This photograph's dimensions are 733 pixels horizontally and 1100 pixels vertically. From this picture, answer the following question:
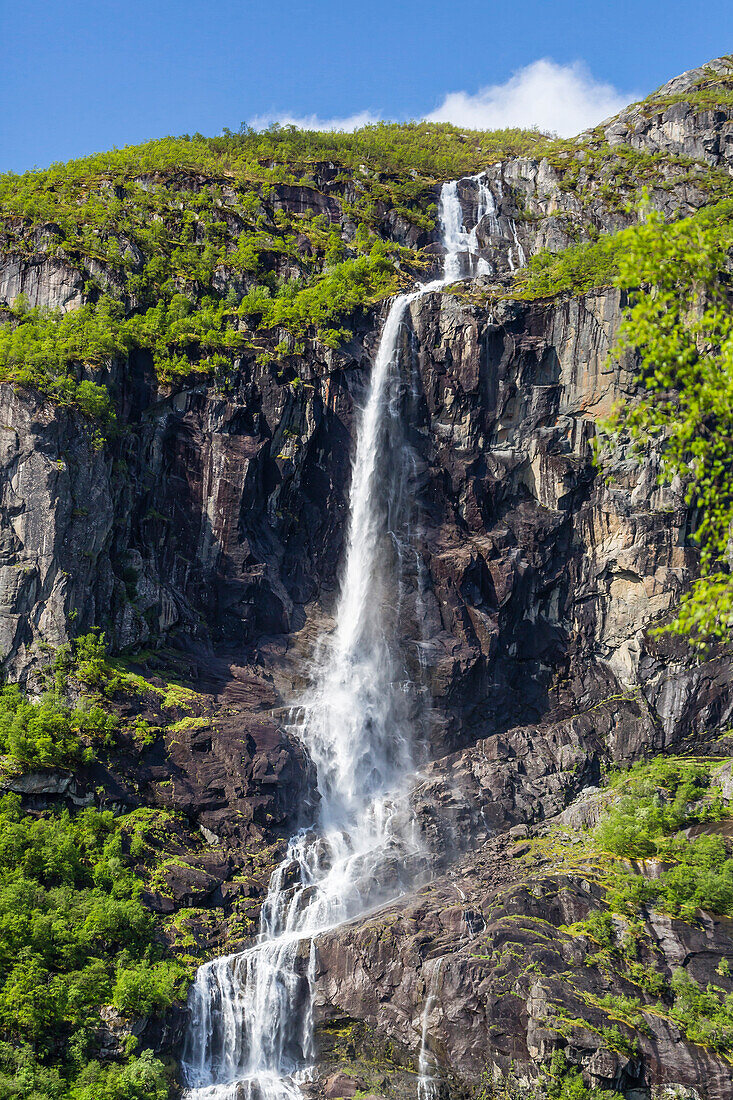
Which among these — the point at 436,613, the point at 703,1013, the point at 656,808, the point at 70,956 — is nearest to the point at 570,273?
the point at 436,613

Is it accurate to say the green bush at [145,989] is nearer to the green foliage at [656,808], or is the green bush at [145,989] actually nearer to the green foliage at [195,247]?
the green foliage at [656,808]

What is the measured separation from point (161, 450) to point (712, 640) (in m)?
33.4

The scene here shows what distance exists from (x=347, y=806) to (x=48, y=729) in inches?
597

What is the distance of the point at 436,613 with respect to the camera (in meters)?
48.2

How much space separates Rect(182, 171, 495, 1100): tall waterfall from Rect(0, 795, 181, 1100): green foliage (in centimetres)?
305

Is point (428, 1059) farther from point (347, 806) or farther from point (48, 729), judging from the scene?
point (48, 729)

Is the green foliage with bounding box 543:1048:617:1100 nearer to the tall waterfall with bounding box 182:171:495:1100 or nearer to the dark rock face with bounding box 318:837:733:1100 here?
the dark rock face with bounding box 318:837:733:1100

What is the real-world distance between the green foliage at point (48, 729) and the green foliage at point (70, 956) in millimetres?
1906

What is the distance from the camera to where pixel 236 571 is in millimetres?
46781

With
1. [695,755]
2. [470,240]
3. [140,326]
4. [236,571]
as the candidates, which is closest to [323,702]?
[236,571]

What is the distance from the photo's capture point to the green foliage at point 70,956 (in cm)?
2591

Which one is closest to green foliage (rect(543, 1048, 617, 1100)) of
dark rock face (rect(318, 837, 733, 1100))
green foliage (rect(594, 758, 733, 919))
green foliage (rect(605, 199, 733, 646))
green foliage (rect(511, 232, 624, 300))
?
dark rock face (rect(318, 837, 733, 1100))

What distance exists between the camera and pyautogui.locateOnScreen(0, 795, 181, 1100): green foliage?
25.9 meters

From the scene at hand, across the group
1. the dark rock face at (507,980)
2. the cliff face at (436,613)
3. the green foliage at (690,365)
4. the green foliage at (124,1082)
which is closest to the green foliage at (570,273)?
the cliff face at (436,613)
